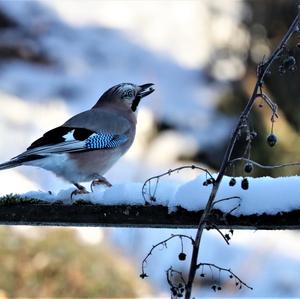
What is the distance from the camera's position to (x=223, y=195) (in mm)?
2299

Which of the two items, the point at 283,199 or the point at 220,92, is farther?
the point at 220,92

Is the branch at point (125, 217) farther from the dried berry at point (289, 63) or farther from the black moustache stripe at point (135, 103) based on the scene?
the black moustache stripe at point (135, 103)

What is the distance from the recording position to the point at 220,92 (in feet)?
46.0

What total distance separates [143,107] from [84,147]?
9.17m

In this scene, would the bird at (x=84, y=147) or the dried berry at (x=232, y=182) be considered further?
the bird at (x=84, y=147)

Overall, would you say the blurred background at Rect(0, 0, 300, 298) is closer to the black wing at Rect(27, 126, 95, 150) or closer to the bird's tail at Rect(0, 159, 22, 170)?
the black wing at Rect(27, 126, 95, 150)

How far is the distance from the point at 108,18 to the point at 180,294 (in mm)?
14574

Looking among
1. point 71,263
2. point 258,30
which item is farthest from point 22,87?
point 71,263

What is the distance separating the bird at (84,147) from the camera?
3.84 meters

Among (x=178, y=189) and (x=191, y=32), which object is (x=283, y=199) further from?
(x=191, y=32)

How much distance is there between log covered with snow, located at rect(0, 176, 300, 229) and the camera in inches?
87.6

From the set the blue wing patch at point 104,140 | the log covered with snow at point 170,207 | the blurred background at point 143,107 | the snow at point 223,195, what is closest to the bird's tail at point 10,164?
the blue wing patch at point 104,140

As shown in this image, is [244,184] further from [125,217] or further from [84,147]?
[84,147]

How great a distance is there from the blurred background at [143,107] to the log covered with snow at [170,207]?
4.62m
